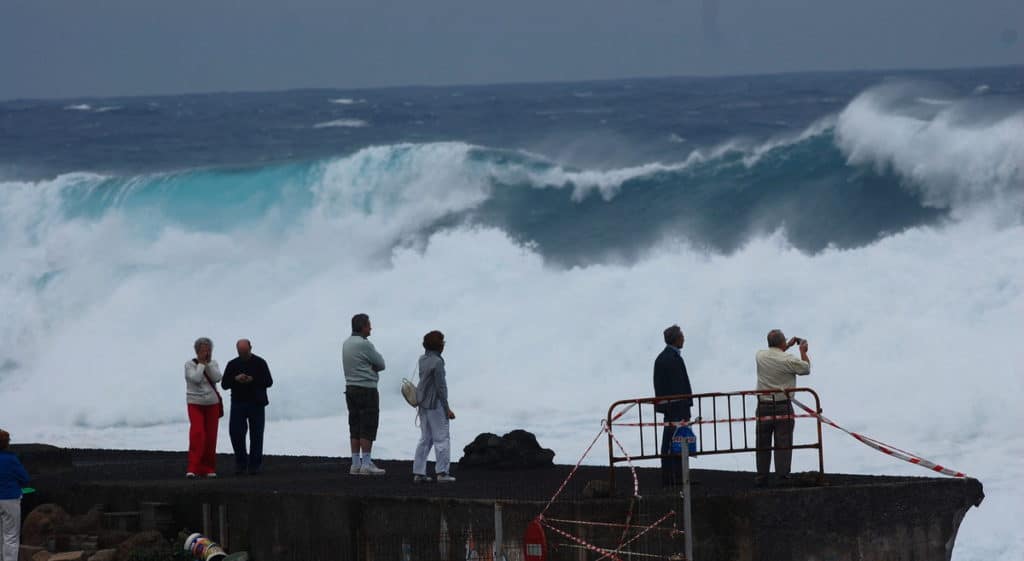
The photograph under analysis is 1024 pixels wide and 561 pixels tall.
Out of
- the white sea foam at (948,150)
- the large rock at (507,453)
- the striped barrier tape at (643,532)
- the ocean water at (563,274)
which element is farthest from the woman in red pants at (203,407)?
the white sea foam at (948,150)

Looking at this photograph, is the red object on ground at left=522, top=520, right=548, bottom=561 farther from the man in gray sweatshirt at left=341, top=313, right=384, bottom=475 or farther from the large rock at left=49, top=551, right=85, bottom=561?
the large rock at left=49, top=551, right=85, bottom=561

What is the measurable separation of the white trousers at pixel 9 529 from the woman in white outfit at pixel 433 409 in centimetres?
304

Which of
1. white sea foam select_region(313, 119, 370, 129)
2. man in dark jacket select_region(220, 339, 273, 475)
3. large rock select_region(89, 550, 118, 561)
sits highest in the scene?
white sea foam select_region(313, 119, 370, 129)

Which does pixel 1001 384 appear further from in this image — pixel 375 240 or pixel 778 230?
pixel 375 240

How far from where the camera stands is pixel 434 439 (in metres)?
14.6

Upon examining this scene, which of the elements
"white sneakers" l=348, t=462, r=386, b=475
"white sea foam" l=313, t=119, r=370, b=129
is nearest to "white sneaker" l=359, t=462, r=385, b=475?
"white sneakers" l=348, t=462, r=386, b=475

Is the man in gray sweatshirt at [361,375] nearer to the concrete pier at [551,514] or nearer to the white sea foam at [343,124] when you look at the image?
the concrete pier at [551,514]

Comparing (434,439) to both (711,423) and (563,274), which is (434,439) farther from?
(563,274)

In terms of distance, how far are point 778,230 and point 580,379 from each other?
23.7 ft

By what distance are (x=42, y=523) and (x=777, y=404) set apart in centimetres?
589

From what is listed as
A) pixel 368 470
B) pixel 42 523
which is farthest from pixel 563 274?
pixel 42 523

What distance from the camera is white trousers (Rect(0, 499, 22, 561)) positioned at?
13688mm

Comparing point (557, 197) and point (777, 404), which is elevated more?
point (557, 197)

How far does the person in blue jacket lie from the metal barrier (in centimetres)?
441
